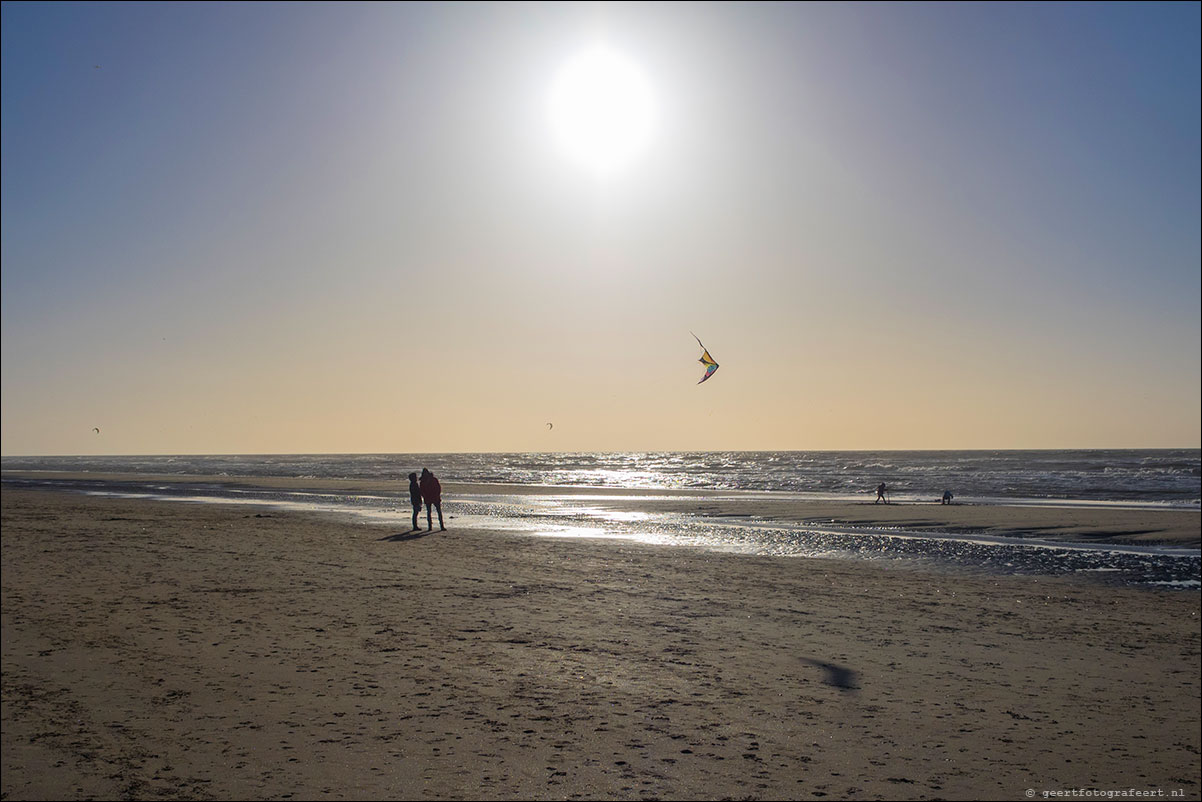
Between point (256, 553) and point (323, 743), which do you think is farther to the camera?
point (256, 553)

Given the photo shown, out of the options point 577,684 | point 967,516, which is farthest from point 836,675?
point 967,516

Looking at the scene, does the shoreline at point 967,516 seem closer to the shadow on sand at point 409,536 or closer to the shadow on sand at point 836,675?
the shadow on sand at point 409,536

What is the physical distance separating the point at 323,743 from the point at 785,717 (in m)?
4.12

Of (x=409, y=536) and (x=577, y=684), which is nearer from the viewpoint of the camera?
(x=577, y=684)

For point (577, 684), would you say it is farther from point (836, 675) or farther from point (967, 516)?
point (967, 516)

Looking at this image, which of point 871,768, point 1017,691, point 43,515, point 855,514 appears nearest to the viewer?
point 871,768

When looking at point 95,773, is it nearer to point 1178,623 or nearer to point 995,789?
point 995,789

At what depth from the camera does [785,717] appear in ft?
24.8

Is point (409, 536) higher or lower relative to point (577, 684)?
higher

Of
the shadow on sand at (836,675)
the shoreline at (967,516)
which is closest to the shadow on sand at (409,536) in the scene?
the shoreline at (967,516)

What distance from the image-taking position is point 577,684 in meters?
8.41

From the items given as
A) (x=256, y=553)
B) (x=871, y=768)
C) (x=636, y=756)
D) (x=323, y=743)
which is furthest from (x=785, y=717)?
(x=256, y=553)

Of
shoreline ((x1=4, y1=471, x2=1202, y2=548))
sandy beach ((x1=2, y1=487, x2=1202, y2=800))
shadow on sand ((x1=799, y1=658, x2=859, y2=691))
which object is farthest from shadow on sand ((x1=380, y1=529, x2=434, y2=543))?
shadow on sand ((x1=799, y1=658, x2=859, y2=691))

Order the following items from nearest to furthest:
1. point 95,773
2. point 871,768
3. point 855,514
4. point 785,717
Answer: point 95,773
point 871,768
point 785,717
point 855,514
